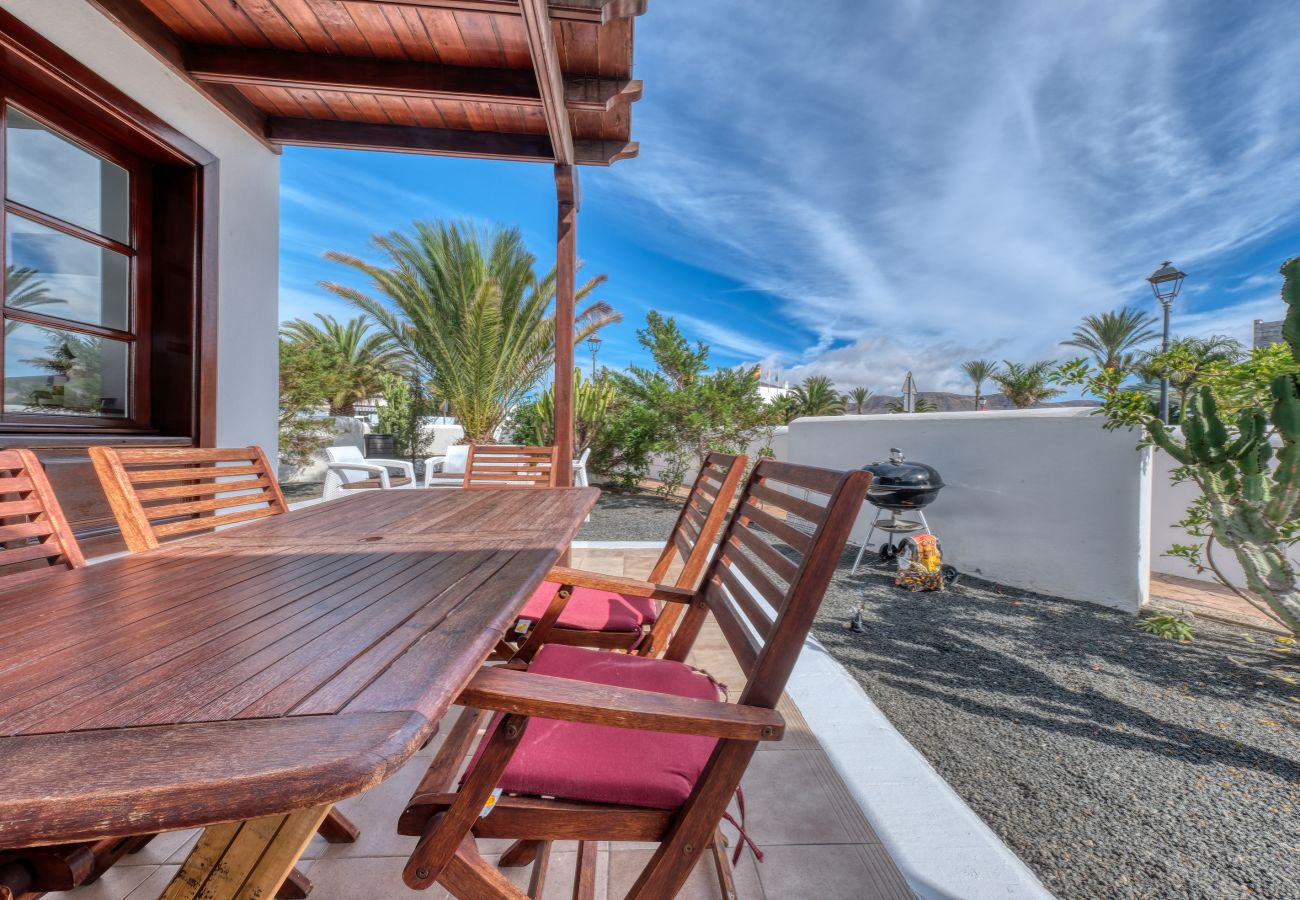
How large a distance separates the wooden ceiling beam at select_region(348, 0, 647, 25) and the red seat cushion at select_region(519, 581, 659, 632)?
216 cm

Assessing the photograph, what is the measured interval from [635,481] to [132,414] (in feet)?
21.6

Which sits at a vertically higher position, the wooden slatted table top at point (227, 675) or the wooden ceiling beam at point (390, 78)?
the wooden ceiling beam at point (390, 78)

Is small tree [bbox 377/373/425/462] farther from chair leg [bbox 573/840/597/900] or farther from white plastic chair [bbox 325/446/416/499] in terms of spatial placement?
chair leg [bbox 573/840/597/900]

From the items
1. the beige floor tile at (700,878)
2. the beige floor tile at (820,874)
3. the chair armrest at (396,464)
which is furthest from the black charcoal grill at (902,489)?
the chair armrest at (396,464)

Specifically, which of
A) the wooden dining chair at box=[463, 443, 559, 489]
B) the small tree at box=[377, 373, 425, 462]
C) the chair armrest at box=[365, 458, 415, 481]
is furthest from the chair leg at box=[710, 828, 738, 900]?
the small tree at box=[377, 373, 425, 462]

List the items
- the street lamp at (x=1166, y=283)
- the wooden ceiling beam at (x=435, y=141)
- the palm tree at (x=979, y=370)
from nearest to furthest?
the wooden ceiling beam at (x=435, y=141) → the street lamp at (x=1166, y=283) → the palm tree at (x=979, y=370)

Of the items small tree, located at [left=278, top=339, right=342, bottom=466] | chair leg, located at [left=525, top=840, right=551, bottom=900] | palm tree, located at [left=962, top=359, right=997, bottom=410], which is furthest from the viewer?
palm tree, located at [left=962, top=359, right=997, bottom=410]

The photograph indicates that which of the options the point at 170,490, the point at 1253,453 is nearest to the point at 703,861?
the point at 170,490

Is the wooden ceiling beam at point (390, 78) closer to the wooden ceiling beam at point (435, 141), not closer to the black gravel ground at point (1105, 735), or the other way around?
the wooden ceiling beam at point (435, 141)

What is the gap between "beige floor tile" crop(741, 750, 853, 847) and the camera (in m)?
1.33

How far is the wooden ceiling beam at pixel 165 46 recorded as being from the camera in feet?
6.85

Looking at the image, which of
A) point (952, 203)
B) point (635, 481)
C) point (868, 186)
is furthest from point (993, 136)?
point (635, 481)

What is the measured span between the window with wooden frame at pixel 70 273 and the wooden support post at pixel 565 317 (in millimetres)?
2014

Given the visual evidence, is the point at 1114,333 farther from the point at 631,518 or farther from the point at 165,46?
the point at 165,46
